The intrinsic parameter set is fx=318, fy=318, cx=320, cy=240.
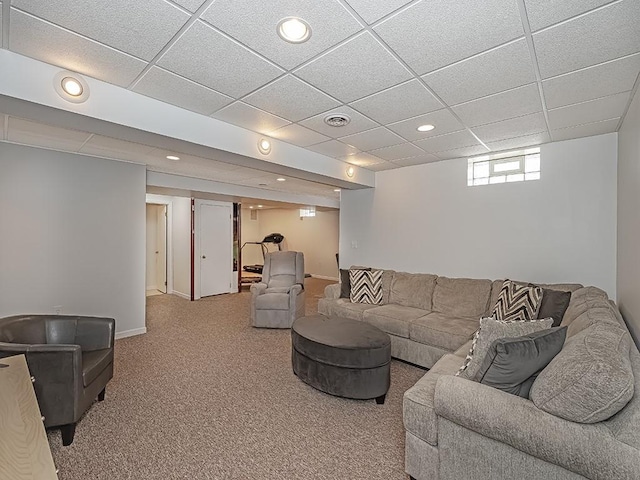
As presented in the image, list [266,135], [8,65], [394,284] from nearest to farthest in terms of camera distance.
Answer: [8,65], [266,135], [394,284]

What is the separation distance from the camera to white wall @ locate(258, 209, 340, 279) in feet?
32.7

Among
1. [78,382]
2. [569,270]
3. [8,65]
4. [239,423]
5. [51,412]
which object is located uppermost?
[8,65]

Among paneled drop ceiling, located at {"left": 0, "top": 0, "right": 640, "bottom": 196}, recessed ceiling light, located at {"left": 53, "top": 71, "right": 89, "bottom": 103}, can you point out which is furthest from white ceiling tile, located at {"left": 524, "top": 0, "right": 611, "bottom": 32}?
recessed ceiling light, located at {"left": 53, "top": 71, "right": 89, "bottom": 103}

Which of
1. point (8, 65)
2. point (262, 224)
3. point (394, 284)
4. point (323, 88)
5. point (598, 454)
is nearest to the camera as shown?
point (598, 454)

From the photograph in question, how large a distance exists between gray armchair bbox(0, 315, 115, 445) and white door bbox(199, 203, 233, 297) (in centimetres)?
439

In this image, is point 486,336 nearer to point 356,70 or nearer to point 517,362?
point 517,362

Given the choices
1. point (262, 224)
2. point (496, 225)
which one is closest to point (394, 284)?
point (496, 225)

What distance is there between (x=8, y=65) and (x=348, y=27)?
2.02 m

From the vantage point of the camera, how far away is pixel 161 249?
7.62 meters

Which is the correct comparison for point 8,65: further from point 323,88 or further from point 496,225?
point 496,225

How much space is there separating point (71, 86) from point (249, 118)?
129cm

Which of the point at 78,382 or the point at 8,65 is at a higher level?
the point at 8,65

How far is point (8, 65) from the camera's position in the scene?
189 centimetres

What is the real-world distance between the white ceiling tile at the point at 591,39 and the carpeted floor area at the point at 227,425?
259cm
